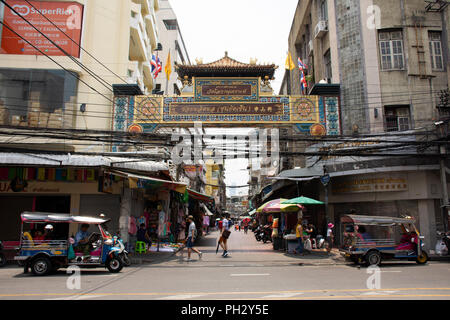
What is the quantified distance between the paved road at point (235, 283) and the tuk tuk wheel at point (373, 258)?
65 cm

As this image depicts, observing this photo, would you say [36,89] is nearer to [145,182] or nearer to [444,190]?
[145,182]

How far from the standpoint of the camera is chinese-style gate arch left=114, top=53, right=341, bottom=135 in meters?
20.7

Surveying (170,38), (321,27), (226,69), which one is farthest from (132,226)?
(170,38)

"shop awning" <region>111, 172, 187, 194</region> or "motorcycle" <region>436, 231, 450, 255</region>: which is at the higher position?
"shop awning" <region>111, 172, 187, 194</region>

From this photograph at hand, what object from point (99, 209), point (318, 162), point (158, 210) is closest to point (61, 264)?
point (99, 209)

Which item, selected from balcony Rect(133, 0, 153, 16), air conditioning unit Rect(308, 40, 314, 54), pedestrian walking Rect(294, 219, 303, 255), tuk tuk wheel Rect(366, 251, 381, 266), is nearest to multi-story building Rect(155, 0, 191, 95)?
balcony Rect(133, 0, 153, 16)

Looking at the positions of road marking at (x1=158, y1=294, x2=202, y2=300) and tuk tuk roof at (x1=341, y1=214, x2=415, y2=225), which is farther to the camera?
tuk tuk roof at (x1=341, y1=214, x2=415, y2=225)

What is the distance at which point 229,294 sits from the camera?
752 cm

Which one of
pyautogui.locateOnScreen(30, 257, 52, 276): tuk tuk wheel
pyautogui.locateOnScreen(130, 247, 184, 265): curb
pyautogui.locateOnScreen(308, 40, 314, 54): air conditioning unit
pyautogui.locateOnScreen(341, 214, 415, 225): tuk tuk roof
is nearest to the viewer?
pyautogui.locateOnScreen(30, 257, 52, 276): tuk tuk wheel

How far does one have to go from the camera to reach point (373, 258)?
12.5m

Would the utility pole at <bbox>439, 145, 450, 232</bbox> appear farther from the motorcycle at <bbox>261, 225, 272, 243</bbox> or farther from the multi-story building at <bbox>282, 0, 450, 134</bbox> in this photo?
the motorcycle at <bbox>261, 225, 272, 243</bbox>

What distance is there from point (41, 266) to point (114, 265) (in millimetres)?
2323

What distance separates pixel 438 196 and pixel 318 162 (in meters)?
6.47

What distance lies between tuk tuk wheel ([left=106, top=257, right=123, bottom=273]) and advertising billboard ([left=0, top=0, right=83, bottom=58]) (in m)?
15.6
